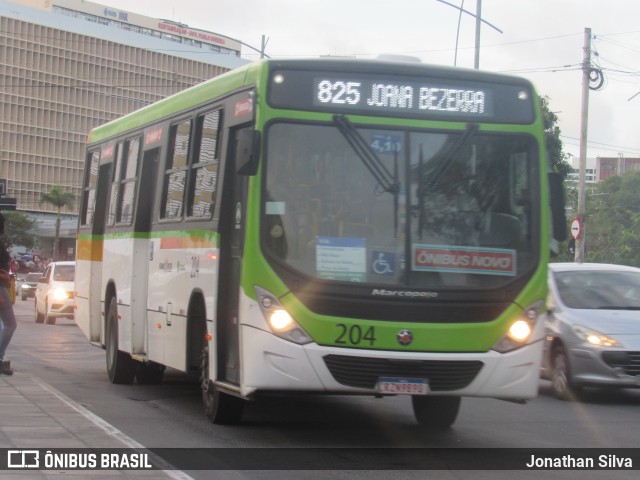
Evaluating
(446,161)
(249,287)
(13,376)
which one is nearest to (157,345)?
(13,376)

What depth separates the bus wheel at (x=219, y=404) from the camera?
10484mm

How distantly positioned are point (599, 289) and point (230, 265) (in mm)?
6552

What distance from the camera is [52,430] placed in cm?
927

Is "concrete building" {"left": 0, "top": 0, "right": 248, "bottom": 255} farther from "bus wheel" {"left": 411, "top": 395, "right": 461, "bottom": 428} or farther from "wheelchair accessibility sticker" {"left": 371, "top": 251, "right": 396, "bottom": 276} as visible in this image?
"wheelchair accessibility sticker" {"left": 371, "top": 251, "right": 396, "bottom": 276}

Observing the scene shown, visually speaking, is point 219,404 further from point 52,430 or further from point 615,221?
point 615,221

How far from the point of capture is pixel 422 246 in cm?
927

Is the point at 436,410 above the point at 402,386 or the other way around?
the other way around

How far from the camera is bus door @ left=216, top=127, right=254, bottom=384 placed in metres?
9.69

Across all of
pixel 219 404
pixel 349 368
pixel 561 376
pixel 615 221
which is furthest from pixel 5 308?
pixel 615 221

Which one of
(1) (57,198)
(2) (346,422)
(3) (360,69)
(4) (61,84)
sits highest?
(4) (61,84)

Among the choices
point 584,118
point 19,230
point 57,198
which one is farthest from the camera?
point 19,230

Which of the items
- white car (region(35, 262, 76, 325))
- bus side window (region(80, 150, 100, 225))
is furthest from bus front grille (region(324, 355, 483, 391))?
white car (region(35, 262, 76, 325))

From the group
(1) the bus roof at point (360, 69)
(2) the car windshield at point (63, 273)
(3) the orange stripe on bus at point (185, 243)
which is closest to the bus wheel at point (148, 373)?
(3) the orange stripe on bus at point (185, 243)

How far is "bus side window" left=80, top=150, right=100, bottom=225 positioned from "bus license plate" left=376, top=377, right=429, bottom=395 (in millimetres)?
8176
